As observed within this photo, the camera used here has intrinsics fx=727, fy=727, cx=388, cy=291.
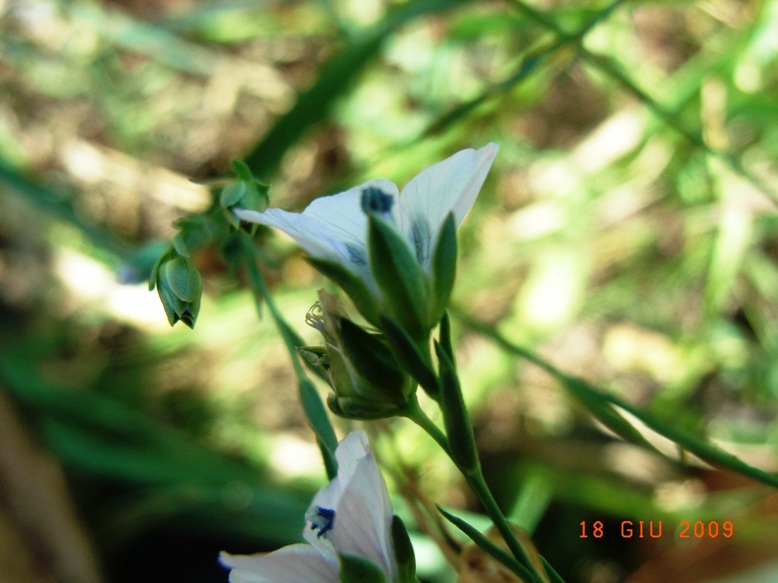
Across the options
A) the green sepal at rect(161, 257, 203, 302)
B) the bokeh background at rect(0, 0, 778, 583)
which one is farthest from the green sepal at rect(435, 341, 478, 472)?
the bokeh background at rect(0, 0, 778, 583)

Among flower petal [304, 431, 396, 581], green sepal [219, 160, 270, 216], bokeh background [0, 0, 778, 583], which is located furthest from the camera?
bokeh background [0, 0, 778, 583]

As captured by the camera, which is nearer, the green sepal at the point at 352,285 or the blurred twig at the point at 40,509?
the green sepal at the point at 352,285

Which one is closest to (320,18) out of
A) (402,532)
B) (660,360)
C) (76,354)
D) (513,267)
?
(513,267)

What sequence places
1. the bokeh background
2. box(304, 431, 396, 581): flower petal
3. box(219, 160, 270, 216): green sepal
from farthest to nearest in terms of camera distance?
the bokeh background
box(219, 160, 270, 216): green sepal
box(304, 431, 396, 581): flower petal

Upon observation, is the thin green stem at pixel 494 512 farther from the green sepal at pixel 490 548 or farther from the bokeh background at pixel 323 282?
the bokeh background at pixel 323 282

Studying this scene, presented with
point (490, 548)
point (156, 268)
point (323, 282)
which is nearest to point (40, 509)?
point (323, 282)

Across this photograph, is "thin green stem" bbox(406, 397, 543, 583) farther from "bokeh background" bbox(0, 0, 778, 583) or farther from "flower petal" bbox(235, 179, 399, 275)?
"bokeh background" bbox(0, 0, 778, 583)

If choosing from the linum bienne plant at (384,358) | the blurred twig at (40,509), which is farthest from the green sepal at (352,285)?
the blurred twig at (40,509)
